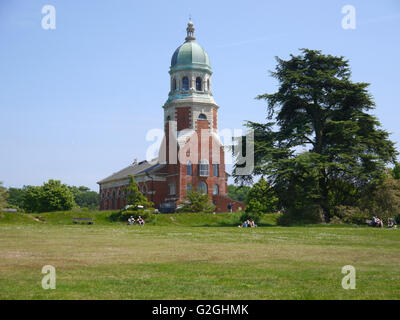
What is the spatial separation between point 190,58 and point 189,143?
1533 centimetres

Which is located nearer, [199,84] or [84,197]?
[199,84]

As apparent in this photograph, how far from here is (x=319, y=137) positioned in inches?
1642

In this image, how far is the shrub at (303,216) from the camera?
128ft

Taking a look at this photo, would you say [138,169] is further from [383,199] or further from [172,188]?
[383,199]

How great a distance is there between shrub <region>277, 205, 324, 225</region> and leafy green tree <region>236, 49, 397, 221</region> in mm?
470

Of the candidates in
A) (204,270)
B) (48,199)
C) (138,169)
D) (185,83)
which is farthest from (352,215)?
(48,199)

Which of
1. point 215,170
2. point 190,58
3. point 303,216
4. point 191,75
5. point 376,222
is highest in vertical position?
point 190,58

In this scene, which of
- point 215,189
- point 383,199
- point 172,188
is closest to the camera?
point 383,199

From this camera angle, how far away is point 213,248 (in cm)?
1789

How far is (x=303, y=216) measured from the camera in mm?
39531

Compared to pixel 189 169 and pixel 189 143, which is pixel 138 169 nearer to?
pixel 189 169

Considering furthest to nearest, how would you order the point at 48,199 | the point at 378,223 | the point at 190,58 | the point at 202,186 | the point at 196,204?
the point at 48,199 < the point at 190,58 < the point at 202,186 < the point at 196,204 < the point at 378,223

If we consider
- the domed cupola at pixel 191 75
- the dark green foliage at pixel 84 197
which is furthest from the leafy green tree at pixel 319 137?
the dark green foliage at pixel 84 197

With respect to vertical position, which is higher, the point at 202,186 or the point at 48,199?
the point at 202,186
